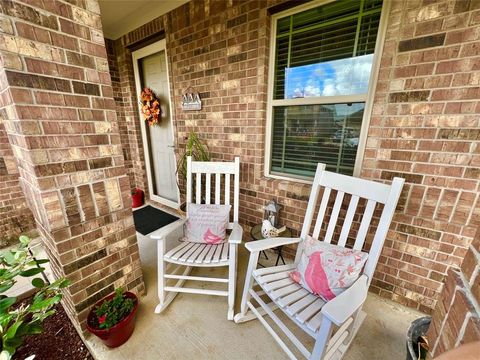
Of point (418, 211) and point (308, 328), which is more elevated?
point (418, 211)

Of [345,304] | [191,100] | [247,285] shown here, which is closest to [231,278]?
[247,285]

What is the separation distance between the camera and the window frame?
1410mm

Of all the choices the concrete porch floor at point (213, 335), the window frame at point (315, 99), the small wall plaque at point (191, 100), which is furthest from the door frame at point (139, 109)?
the concrete porch floor at point (213, 335)

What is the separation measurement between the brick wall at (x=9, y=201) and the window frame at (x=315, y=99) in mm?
2791

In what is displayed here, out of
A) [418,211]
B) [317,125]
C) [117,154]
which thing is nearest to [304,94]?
[317,125]

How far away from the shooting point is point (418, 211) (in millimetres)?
1396

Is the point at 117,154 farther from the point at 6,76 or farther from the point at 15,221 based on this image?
the point at 15,221

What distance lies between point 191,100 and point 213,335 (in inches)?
88.3

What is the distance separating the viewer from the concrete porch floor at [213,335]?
1267mm

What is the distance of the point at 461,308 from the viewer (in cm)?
63

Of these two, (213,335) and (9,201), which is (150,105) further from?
(213,335)

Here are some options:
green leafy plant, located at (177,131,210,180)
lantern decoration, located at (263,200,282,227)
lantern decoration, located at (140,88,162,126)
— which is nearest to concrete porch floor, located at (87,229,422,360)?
lantern decoration, located at (263,200,282,227)

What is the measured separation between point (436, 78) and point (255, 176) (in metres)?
1.49

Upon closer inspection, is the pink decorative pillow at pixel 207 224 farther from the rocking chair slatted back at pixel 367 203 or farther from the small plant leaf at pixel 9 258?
the small plant leaf at pixel 9 258
